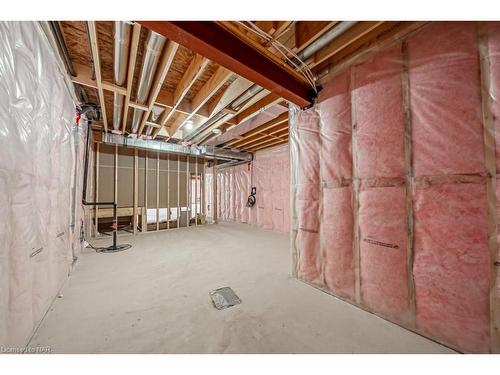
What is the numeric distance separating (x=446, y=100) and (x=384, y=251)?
1.16m

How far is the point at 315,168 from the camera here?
2.11m

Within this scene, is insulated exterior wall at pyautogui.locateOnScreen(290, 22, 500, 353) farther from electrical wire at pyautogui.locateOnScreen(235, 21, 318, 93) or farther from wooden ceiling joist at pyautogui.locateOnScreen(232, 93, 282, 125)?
wooden ceiling joist at pyautogui.locateOnScreen(232, 93, 282, 125)

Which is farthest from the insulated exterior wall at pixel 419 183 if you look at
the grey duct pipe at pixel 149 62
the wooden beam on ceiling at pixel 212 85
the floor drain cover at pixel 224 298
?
the grey duct pipe at pixel 149 62

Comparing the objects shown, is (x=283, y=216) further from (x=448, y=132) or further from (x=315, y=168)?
(x=448, y=132)

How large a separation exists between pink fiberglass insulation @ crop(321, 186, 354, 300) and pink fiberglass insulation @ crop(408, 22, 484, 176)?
24.6 inches

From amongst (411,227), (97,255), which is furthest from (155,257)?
(411,227)

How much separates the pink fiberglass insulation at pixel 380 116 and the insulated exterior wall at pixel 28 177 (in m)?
2.38

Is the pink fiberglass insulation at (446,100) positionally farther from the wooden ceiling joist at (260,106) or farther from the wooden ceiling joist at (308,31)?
the wooden ceiling joist at (260,106)

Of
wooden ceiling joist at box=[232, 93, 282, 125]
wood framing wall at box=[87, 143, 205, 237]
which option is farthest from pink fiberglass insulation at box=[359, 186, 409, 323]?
wood framing wall at box=[87, 143, 205, 237]

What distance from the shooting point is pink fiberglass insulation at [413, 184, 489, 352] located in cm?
113

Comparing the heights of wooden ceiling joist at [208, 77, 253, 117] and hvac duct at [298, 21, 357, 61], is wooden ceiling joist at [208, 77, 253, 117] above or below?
above

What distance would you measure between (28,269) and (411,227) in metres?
2.67

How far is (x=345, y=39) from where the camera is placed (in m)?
1.57

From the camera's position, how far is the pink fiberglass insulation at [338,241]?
1.78 m
